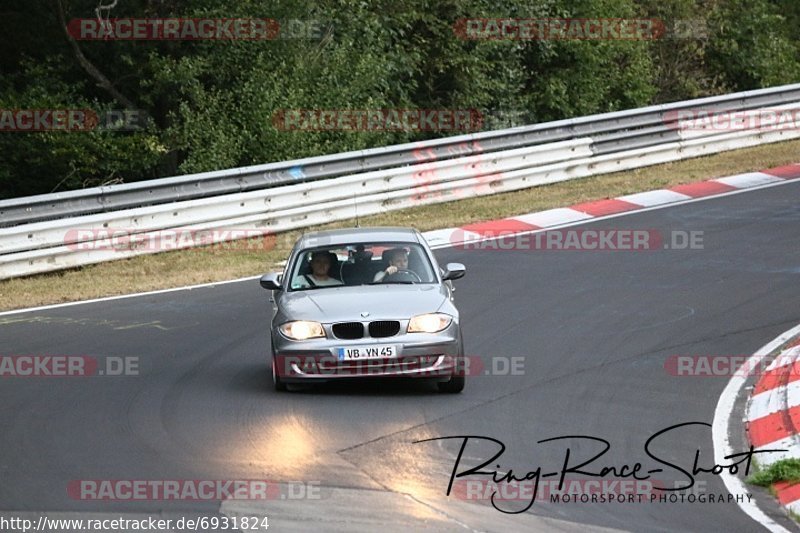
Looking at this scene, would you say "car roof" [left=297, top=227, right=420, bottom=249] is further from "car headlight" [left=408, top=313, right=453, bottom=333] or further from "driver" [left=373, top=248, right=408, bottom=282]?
"car headlight" [left=408, top=313, right=453, bottom=333]

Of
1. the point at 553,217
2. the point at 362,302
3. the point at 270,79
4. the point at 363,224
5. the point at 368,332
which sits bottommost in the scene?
the point at 363,224

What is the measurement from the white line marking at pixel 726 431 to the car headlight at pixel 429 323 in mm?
2287

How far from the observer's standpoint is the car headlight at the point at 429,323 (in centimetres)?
1116

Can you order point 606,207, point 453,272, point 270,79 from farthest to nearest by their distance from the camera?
point 270,79 < point 606,207 < point 453,272

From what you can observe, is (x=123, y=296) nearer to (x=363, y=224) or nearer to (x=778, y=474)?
(x=363, y=224)

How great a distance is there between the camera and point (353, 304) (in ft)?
37.3

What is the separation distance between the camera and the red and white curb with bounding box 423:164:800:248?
765 inches

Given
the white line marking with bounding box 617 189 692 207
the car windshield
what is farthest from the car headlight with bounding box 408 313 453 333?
the white line marking with bounding box 617 189 692 207

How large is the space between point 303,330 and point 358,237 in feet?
5.06

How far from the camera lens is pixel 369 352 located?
11016mm

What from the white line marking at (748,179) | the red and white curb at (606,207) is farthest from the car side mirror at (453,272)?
the white line marking at (748,179)

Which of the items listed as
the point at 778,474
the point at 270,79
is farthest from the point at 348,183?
the point at 778,474

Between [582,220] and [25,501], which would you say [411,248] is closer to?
[25,501]

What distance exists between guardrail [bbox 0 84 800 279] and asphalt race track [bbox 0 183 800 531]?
2.25 metres
